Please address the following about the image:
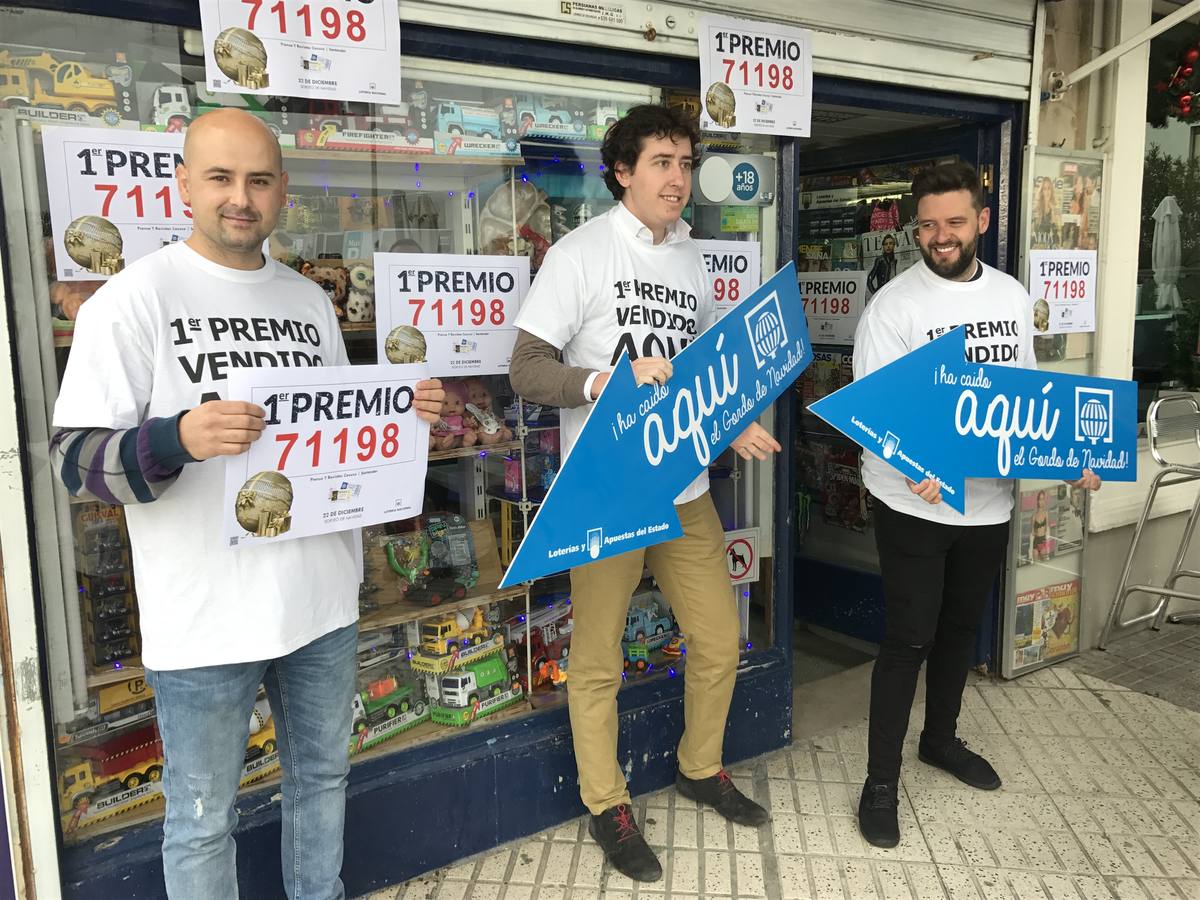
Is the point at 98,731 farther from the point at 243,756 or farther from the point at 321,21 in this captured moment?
the point at 321,21

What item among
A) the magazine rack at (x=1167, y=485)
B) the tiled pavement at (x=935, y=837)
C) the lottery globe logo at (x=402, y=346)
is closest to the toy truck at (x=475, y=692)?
the tiled pavement at (x=935, y=837)

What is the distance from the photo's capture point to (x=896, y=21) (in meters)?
3.49

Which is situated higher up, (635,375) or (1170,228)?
(1170,228)

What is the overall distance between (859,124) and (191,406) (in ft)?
11.9

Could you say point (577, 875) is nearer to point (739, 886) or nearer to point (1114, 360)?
point (739, 886)

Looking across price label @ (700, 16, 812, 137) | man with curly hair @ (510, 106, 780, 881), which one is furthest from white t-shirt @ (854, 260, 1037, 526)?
price label @ (700, 16, 812, 137)

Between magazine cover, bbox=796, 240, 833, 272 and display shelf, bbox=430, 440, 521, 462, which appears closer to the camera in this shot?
display shelf, bbox=430, 440, 521, 462

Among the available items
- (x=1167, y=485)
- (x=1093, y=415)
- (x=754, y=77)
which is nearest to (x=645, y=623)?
(x=1093, y=415)

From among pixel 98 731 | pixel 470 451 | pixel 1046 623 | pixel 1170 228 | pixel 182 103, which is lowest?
pixel 1046 623

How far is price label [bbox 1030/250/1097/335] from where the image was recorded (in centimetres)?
399

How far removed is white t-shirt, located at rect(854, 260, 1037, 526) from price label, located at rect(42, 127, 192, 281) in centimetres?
199

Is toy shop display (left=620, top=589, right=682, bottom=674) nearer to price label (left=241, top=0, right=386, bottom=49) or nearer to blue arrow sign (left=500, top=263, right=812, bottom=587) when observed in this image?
blue arrow sign (left=500, top=263, right=812, bottom=587)

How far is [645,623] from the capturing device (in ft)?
11.4

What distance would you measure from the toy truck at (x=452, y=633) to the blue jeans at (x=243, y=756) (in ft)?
→ 2.66
